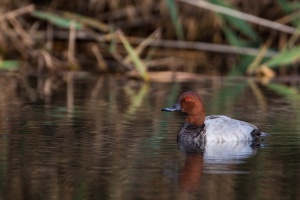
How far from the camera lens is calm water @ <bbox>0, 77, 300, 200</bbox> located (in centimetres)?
570

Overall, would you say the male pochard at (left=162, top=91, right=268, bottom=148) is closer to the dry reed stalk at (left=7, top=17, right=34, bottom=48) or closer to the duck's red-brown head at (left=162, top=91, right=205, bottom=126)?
the duck's red-brown head at (left=162, top=91, right=205, bottom=126)

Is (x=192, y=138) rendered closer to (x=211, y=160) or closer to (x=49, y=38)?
(x=211, y=160)

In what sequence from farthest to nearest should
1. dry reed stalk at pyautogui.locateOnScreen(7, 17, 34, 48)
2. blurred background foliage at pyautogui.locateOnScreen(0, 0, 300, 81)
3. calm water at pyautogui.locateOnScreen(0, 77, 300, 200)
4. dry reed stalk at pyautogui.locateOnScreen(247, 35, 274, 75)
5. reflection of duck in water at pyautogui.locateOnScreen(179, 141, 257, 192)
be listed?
dry reed stalk at pyautogui.locateOnScreen(7, 17, 34, 48), dry reed stalk at pyautogui.locateOnScreen(247, 35, 274, 75), blurred background foliage at pyautogui.locateOnScreen(0, 0, 300, 81), reflection of duck in water at pyautogui.locateOnScreen(179, 141, 257, 192), calm water at pyautogui.locateOnScreen(0, 77, 300, 200)

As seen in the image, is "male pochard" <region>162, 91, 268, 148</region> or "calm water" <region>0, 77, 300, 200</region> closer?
"calm water" <region>0, 77, 300, 200</region>

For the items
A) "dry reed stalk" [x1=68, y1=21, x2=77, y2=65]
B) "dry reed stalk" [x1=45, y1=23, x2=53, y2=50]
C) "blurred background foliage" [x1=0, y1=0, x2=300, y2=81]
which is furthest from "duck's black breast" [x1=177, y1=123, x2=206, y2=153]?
"dry reed stalk" [x1=45, y1=23, x2=53, y2=50]

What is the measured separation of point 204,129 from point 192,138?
0.16 meters

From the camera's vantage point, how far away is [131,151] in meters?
7.11

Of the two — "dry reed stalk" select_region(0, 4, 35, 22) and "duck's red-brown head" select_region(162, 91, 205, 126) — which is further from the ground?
A: "dry reed stalk" select_region(0, 4, 35, 22)

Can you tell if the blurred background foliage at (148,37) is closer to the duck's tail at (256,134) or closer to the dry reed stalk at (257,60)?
the dry reed stalk at (257,60)

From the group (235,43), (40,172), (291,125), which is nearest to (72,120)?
(291,125)

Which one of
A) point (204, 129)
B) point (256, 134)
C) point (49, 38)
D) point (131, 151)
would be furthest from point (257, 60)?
point (131, 151)

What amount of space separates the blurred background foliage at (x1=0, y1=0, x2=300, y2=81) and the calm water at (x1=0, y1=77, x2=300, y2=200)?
4.41 feet

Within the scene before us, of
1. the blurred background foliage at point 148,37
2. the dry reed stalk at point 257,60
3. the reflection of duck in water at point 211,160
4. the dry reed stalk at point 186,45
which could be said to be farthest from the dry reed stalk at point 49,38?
the reflection of duck in water at point 211,160

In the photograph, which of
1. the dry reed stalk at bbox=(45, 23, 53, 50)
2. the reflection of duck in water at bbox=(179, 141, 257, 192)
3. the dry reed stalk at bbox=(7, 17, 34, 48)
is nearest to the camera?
the reflection of duck in water at bbox=(179, 141, 257, 192)
